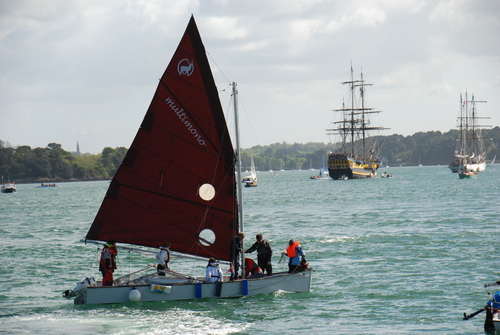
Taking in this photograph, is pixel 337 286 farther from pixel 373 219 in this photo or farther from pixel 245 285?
pixel 373 219

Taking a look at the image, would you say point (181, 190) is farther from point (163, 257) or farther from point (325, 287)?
point (325, 287)

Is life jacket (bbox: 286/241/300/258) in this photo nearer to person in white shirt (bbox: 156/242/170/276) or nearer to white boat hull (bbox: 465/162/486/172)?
person in white shirt (bbox: 156/242/170/276)

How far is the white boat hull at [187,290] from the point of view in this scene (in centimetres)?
2039

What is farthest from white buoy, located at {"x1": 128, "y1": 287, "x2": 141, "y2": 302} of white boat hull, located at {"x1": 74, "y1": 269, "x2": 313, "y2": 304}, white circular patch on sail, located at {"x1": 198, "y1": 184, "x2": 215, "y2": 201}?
white circular patch on sail, located at {"x1": 198, "y1": 184, "x2": 215, "y2": 201}

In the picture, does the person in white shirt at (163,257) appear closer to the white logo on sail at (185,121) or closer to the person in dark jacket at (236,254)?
the person in dark jacket at (236,254)

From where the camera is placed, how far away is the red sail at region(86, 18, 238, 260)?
20.8 m

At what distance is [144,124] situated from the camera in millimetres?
21203

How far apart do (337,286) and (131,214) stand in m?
8.64

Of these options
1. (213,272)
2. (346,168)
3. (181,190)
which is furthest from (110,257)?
(346,168)

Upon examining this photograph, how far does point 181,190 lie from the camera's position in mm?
21375

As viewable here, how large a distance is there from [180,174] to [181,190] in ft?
1.76

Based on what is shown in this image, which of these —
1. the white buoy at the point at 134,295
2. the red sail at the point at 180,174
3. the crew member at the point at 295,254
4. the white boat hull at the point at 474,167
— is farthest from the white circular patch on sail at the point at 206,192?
the white boat hull at the point at 474,167

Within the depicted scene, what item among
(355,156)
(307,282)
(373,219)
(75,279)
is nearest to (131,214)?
(307,282)

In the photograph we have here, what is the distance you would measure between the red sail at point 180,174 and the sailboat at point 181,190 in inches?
1.3
